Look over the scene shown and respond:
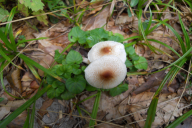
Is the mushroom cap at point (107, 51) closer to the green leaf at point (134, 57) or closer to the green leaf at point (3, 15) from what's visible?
the green leaf at point (134, 57)

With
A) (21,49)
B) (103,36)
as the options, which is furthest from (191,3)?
(21,49)

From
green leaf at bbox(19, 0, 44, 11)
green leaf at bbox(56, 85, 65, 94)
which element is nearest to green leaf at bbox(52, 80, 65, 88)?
→ green leaf at bbox(56, 85, 65, 94)

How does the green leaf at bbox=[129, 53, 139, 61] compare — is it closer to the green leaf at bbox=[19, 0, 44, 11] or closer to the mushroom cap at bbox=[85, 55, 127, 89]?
the mushroom cap at bbox=[85, 55, 127, 89]

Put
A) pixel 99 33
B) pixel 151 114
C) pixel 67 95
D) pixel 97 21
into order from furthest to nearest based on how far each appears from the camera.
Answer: pixel 97 21 → pixel 99 33 → pixel 67 95 → pixel 151 114

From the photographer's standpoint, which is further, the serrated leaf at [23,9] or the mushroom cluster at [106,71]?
the serrated leaf at [23,9]

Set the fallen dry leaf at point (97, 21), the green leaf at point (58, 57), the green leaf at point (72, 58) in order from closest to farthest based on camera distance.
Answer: the green leaf at point (72, 58) < the green leaf at point (58, 57) < the fallen dry leaf at point (97, 21)

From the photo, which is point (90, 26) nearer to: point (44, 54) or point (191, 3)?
point (44, 54)

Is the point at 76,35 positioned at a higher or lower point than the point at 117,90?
higher

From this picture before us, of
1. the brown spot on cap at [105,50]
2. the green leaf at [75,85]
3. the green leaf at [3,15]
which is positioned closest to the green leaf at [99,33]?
the brown spot on cap at [105,50]

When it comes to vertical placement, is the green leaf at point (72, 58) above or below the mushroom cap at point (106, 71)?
above

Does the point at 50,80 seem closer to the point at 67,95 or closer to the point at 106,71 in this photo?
the point at 67,95

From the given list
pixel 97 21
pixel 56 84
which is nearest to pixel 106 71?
pixel 56 84
